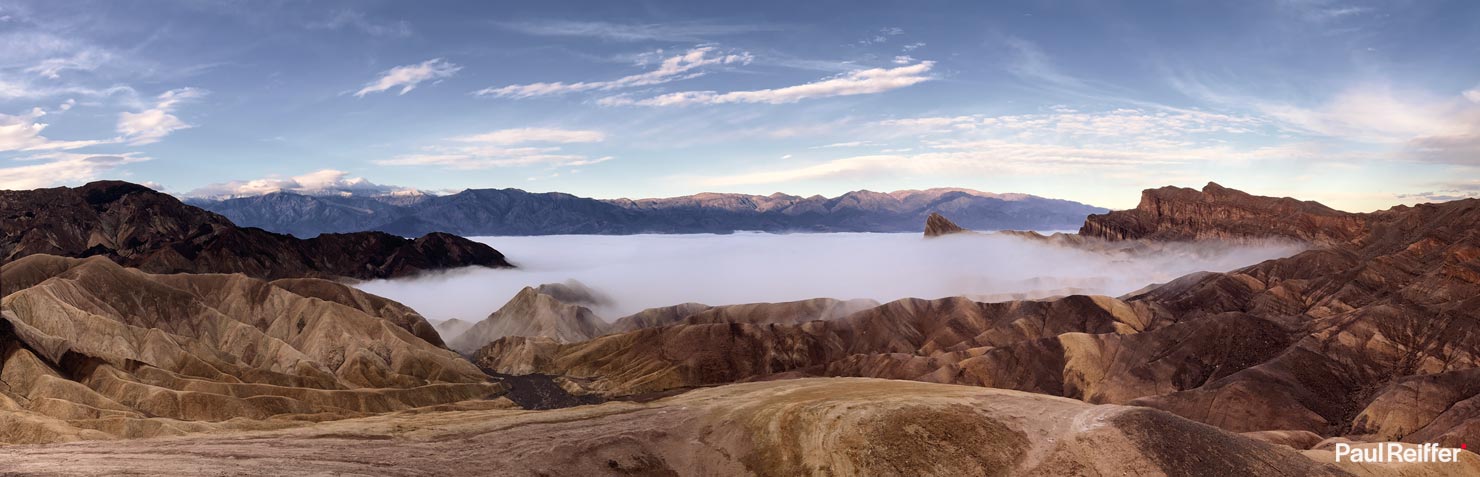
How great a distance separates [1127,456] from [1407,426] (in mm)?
108666

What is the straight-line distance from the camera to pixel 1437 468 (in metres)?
88.3

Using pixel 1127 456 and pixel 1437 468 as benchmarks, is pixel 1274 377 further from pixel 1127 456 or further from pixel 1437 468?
pixel 1127 456

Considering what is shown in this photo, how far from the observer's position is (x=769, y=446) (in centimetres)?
10294

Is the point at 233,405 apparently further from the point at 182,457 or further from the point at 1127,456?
the point at 1127,456

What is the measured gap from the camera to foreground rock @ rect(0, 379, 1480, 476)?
8506 centimetres

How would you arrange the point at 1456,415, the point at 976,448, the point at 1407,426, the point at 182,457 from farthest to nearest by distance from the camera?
the point at 1407,426 → the point at 1456,415 → the point at 976,448 → the point at 182,457

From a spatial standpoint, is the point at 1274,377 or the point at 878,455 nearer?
the point at 878,455

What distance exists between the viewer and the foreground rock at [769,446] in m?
85.1

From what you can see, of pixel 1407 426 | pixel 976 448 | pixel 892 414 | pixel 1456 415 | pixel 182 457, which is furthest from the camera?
pixel 1407 426

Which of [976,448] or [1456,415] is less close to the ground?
[976,448]

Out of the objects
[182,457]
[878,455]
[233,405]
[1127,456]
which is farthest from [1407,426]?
[233,405]

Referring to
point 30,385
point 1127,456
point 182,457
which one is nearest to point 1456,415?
point 1127,456

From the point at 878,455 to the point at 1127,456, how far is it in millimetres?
23707

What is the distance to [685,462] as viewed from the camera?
102 meters
